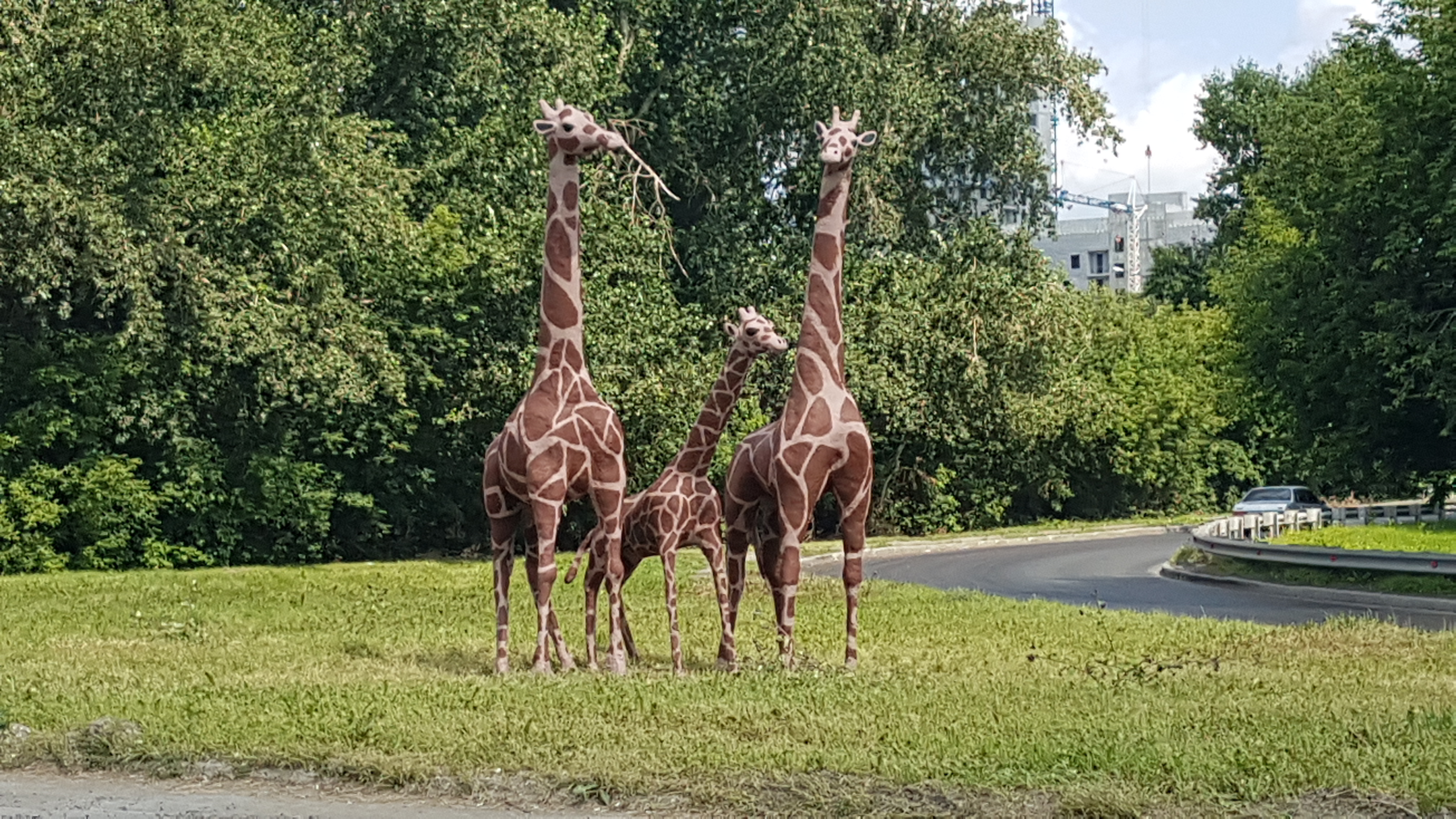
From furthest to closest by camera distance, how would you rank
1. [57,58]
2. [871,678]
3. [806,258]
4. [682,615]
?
[806,258], [57,58], [682,615], [871,678]

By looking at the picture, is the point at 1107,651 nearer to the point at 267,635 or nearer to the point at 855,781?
the point at 855,781

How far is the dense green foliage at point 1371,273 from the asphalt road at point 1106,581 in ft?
11.2

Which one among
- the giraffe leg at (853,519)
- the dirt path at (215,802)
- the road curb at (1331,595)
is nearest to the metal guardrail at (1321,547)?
the road curb at (1331,595)

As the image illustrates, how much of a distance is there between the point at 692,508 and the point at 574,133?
3.18 metres

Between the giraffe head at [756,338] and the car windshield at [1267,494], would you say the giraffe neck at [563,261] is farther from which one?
the car windshield at [1267,494]

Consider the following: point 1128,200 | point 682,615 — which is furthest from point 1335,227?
point 1128,200

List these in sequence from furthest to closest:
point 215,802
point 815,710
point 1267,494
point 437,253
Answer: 1. point 1267,494
2. point 437,253
3. point 815,710
4. point 215,802

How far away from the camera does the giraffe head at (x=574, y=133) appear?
14.5 meters

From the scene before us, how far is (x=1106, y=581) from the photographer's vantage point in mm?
30031

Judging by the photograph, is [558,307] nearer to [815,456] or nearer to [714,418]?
[714,418]

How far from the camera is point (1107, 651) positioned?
15797mm

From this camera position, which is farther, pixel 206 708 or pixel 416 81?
pixel 416 81

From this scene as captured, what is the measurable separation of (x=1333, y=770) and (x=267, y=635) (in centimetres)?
1243

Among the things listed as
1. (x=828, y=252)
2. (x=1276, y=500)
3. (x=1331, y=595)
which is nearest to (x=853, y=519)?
(x=828, y=252)
